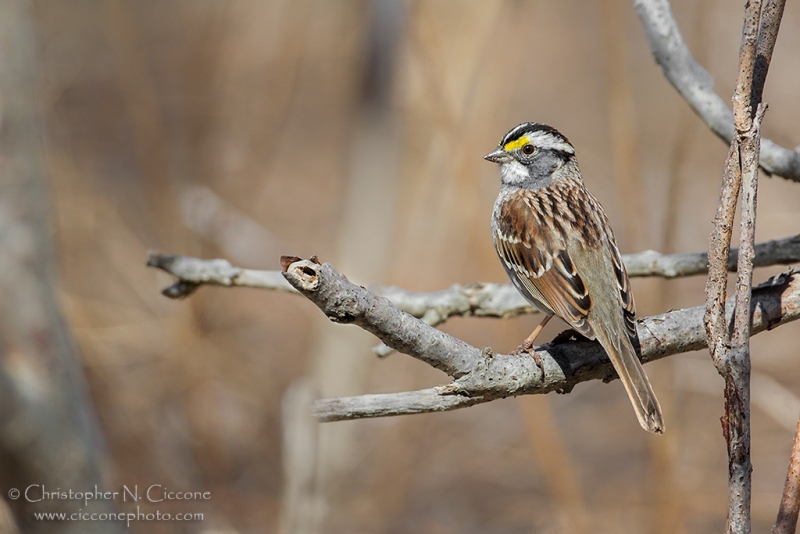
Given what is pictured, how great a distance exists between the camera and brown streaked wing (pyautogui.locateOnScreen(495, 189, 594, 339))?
9.14 ft

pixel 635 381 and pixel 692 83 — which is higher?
pixel 692 83

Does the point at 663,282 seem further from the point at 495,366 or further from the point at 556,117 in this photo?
the point at 556,117

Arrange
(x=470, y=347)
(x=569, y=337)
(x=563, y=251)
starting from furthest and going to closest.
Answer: (x=563, y=251) < (x=569, y=337) < (x=470, y=347)

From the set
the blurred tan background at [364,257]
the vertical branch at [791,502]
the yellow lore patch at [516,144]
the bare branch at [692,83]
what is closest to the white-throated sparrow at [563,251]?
the yellow lore patch at [516,144]

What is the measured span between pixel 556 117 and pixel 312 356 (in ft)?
14.2

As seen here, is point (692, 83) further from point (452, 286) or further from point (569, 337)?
point (452, 286)

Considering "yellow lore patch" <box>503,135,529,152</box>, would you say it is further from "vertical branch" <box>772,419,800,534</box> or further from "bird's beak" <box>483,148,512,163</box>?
"vertical branch" <box>772,419,800,534</box>

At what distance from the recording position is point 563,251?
3086 millimetres

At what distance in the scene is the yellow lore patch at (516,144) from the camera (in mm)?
3520

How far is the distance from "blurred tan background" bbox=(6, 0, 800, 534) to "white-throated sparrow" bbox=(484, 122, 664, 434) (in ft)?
1.32

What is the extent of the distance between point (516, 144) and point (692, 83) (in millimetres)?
946

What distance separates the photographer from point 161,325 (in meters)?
5.27

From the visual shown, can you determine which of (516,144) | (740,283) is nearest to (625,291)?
(516,144)

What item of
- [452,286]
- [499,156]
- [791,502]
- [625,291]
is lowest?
[791,502]
